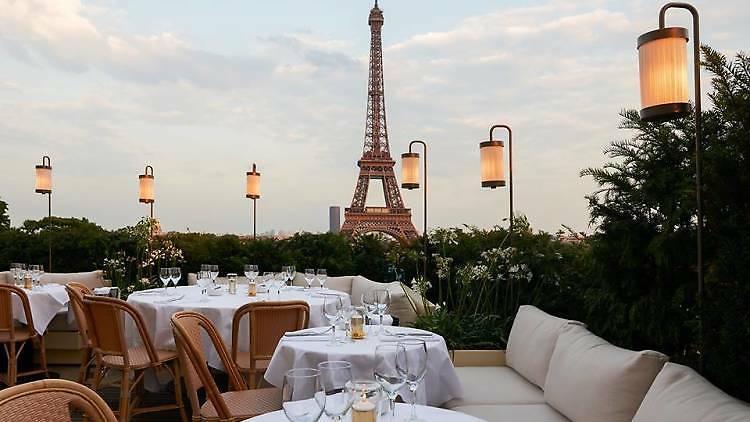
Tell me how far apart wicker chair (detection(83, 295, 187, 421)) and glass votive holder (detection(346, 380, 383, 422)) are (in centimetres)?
250

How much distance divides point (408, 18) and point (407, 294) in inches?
299

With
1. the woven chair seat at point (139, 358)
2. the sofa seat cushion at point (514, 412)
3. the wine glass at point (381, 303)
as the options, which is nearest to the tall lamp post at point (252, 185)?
the woven chair seat at point (139, 358)

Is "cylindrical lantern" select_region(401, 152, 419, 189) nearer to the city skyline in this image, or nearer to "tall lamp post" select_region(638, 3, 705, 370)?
the city skyline

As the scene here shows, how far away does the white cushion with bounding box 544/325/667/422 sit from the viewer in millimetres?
2230

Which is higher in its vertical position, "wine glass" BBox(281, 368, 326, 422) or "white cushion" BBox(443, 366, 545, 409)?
"wine glass" BBox(281, 368, 326, 422)

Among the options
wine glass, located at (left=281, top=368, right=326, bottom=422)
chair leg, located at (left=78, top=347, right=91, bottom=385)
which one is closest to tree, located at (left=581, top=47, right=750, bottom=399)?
wine glass, located at (left=281, top=368, right=326, bottom=422)

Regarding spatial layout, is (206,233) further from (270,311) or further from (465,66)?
(465,66)

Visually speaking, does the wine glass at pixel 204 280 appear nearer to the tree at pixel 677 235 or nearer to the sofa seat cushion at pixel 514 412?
the sofa seat cushion at pixel 514 412

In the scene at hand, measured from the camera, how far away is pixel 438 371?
293cm

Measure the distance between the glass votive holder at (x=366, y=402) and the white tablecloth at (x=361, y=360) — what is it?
1130 millimetres

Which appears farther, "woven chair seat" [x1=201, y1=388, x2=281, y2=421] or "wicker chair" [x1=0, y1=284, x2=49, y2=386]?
"wicker chair" [x1=0, y1=284, x2=49, y2=386]

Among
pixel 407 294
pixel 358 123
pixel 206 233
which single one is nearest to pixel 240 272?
pixel 206 233

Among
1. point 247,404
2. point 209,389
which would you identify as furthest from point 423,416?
point 247,404

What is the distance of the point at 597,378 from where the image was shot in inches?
93.4
